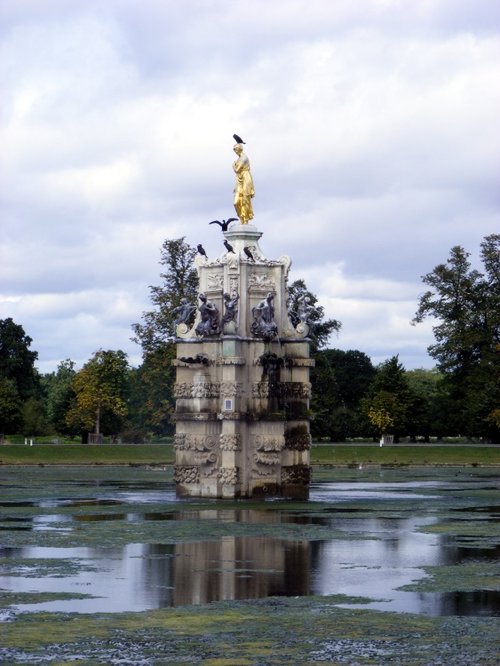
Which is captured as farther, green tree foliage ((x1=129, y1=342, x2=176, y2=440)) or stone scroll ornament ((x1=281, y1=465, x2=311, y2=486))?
green tree foliage ((x1=129, y1=342, x2=176, y2=440))

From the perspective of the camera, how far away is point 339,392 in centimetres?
13025

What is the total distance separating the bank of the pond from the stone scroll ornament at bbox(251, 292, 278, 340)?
118 feet

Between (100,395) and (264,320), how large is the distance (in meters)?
67.2

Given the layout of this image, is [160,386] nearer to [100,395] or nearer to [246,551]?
[100,395]

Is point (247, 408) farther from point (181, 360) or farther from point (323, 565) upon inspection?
point (323, 565)

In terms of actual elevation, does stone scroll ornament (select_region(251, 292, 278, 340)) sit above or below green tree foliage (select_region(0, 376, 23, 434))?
below

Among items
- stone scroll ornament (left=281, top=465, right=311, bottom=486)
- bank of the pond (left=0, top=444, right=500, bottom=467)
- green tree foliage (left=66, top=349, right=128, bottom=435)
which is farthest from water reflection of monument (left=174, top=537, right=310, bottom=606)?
green tree foliage (left=66, top=349, right=128, bottom=435)

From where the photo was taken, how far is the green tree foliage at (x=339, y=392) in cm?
10025

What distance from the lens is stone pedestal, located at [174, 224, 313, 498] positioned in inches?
1642

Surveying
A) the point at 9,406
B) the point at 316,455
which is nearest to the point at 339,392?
the point at 9,406

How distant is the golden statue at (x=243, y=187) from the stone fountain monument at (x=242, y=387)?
1604 millimetres

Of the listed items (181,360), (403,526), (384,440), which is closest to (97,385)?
(384,440)

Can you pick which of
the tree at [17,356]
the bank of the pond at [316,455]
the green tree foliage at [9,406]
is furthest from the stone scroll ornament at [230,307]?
the tree at [17,356]

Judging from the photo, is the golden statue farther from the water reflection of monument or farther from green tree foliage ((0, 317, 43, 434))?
green tree foliage ((0, 317, 43, 434))
